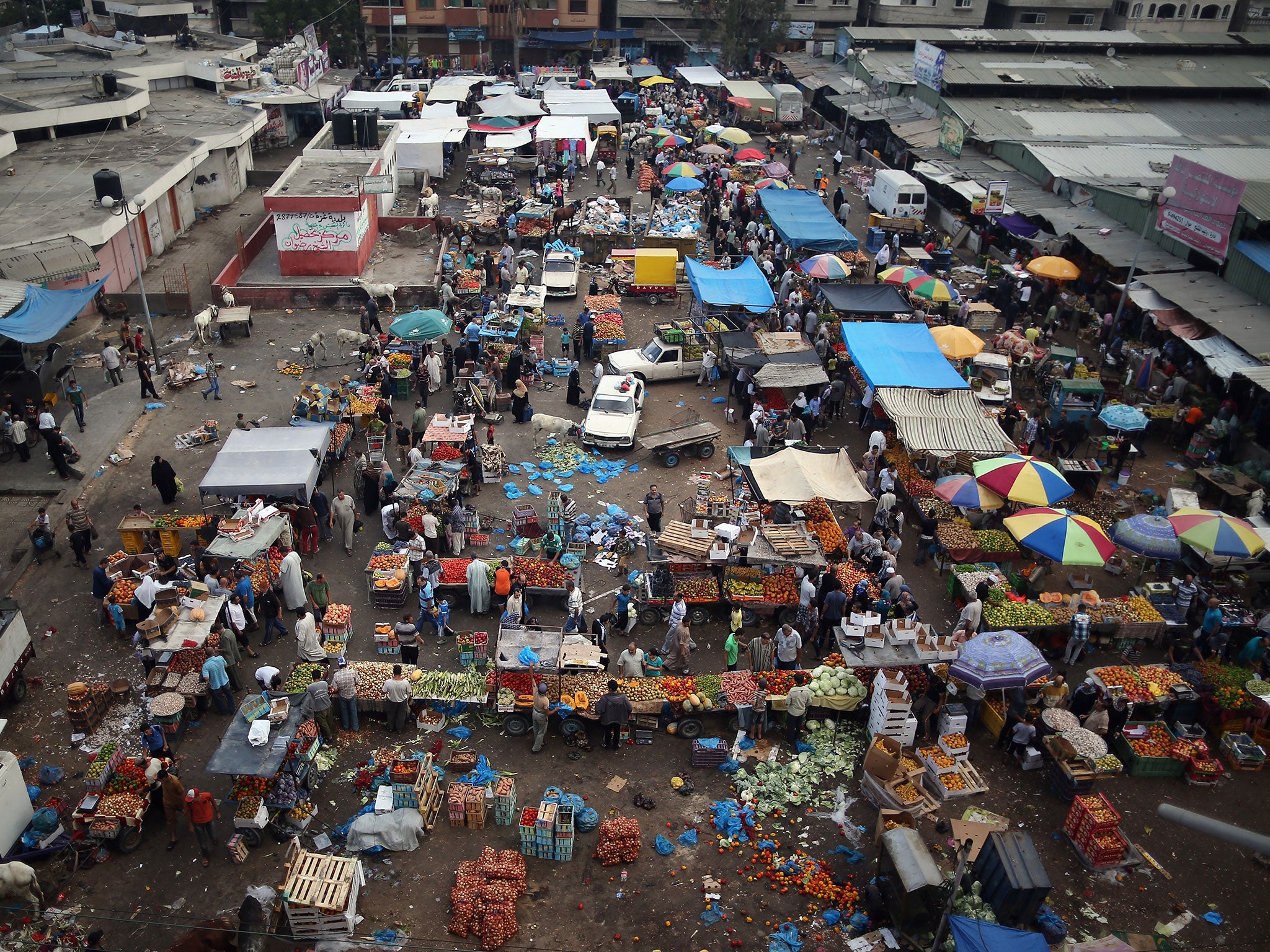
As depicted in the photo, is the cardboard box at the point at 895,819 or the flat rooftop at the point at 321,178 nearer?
the cardboard box at the point at 895,819

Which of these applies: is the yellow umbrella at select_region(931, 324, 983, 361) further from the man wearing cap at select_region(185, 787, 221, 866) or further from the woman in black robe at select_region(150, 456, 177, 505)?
the man wearing cap at select_region(185, 787, 221, 866)

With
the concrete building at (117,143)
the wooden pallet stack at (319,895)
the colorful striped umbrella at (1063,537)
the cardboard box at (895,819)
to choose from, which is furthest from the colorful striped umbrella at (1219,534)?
the concrete building at (117,143)

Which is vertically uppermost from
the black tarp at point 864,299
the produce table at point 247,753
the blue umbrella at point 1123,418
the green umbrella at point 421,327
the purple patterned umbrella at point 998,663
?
the black tarp at point 864,299

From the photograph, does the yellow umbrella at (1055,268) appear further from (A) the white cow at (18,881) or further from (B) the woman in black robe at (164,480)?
(A) the white cow at (18,881)

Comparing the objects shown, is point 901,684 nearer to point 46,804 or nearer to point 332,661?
point 332,661

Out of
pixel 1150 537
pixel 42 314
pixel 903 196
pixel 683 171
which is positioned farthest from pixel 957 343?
pixel 42 314

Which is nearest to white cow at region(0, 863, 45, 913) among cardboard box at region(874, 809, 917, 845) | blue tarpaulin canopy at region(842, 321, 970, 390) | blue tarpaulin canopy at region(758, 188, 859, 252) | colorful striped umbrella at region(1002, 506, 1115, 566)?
cardboard box at region(874, 809, 917, 845)

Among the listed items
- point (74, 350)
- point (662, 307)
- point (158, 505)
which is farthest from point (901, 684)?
point (74, 350)
